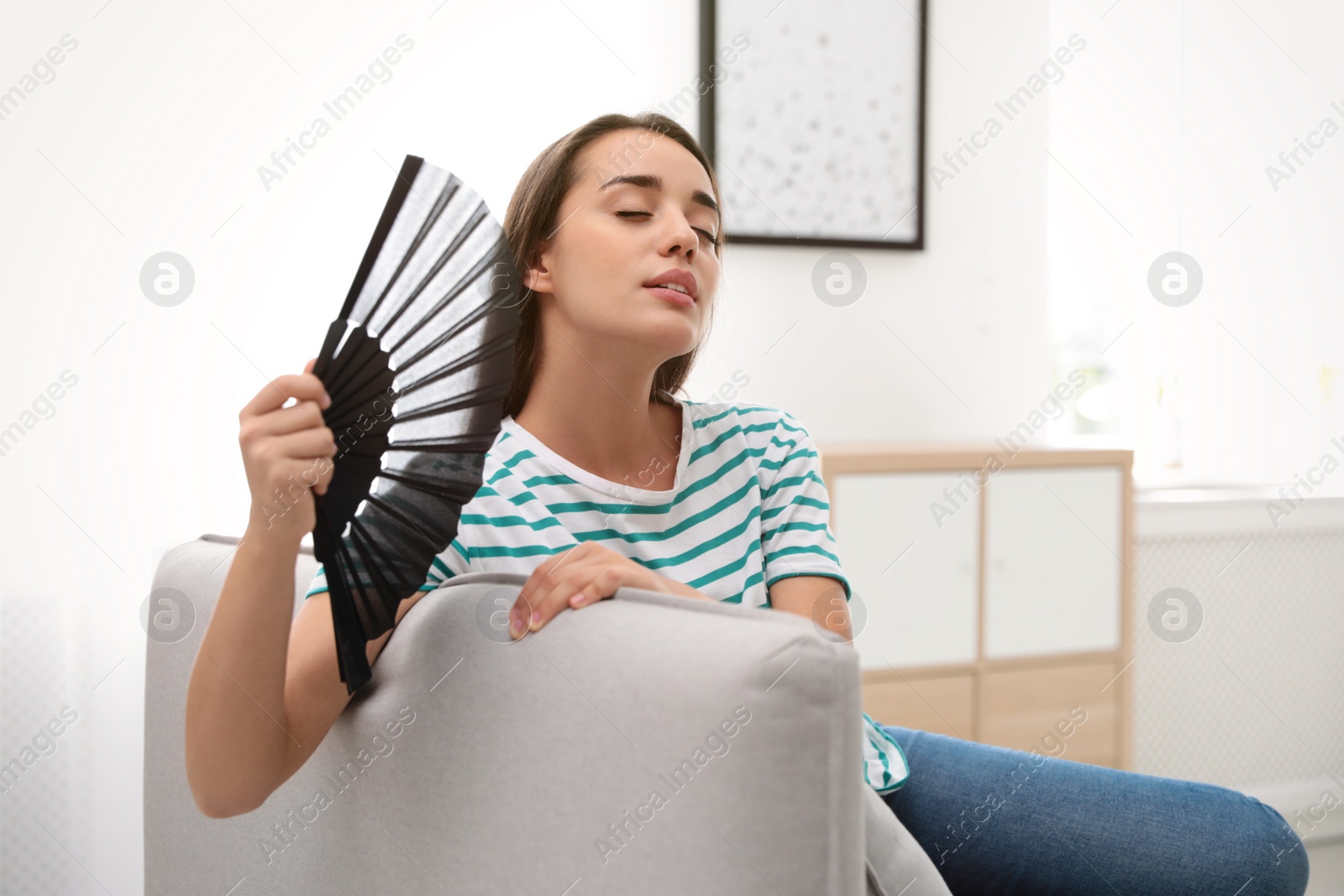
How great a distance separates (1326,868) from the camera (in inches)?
105

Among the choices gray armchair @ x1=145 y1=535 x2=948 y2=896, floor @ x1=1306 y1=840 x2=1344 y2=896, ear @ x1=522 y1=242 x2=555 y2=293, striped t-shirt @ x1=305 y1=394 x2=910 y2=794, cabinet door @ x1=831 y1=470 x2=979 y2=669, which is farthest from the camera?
floor @ x1=1306 y1=840 x2=1344 y2=896

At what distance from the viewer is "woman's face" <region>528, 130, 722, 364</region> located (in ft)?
3.64

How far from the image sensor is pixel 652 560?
1.13 m

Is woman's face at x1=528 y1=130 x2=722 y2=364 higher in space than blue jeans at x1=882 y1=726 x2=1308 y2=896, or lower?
higher

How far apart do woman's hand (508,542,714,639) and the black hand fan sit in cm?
11

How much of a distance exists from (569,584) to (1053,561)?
1838mm

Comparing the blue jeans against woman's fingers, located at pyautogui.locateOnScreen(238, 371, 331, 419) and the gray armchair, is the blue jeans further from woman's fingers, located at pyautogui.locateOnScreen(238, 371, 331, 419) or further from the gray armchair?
woman's fingers, located at pyautogui.locateOnScreen(238, 371, 331, 419)

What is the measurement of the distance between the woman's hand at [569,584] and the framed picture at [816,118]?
1.79m

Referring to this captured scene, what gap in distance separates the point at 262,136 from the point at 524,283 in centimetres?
111

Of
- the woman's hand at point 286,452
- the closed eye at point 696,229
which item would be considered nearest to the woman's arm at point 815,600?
the closed eye at point 696,229

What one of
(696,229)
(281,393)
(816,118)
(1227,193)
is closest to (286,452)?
(281,393)

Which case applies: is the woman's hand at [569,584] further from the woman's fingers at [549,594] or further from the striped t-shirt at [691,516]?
the striped t-shirt at [691,516]

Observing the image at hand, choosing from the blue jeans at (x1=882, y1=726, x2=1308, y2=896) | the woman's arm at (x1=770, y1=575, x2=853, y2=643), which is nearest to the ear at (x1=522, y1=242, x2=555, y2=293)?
the woman's arm at (x1=770, y1=575, x2=853, y2=643)

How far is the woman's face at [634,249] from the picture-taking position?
1110 millimetres
